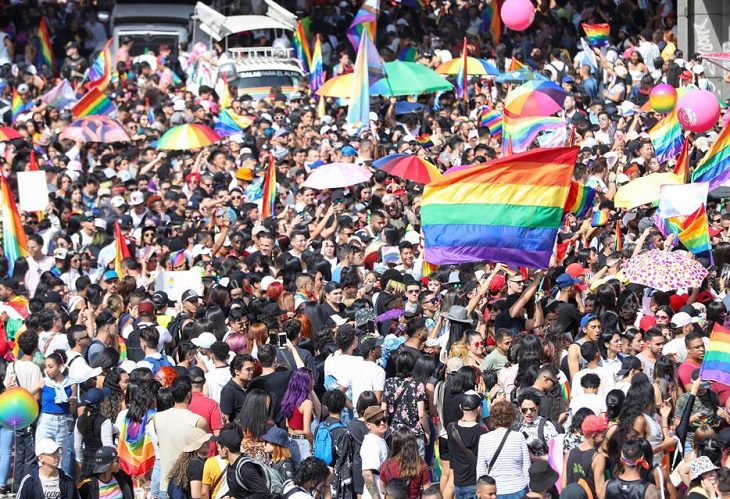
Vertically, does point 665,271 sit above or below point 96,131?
above

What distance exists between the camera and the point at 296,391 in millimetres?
11195

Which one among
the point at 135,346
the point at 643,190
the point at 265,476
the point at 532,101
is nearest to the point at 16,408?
the point at 135,346

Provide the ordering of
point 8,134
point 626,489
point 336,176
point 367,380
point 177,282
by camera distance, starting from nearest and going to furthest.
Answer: point 626,489
point 367,380
point 177,282
point 336,176
point 8,134

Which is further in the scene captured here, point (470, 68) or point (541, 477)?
point (470, 68)

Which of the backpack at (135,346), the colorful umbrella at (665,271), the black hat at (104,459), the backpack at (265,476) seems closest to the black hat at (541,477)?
the backpack at (265,476)

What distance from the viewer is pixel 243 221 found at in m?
17.7

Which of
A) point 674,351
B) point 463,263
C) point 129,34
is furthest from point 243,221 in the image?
point 129,34

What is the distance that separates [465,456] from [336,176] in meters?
7.61

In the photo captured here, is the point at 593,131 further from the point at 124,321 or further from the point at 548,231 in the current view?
the point at 124,321

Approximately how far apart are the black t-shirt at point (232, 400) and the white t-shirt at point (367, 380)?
81 cm

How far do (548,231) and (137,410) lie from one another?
398cm

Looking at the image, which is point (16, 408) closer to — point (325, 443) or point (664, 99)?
point (325, 443)

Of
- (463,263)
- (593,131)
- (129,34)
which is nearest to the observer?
(463,263)

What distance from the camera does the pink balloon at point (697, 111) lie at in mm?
17266
